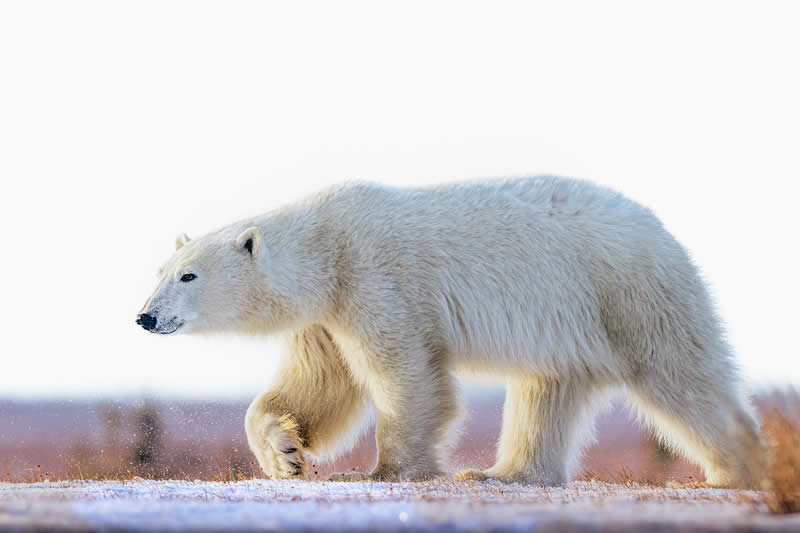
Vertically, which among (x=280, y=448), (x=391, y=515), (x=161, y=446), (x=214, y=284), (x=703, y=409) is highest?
(x=391, y=515)

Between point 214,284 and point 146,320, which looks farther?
point 214,284

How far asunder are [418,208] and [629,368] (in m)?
1.93

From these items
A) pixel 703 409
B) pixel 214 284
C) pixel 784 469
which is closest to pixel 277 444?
pixel 214 284

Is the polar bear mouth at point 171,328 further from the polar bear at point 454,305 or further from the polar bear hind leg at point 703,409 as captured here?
the polar bear hind leg at point 703,409

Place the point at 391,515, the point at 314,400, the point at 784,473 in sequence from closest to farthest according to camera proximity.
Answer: the point at 391,515 → the point at 784,473 → the point at 314,400

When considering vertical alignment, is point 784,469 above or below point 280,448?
above

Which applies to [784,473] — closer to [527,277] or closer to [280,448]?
[527,277]

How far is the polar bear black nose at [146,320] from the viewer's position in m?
6.34

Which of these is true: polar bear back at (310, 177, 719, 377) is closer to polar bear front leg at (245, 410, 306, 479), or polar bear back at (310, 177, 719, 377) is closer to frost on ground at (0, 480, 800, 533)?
polar bear front leg at (245, 410, 306, 479)

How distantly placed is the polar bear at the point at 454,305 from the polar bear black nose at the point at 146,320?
0.19 feet

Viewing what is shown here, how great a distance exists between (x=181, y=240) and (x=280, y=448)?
1786 mm

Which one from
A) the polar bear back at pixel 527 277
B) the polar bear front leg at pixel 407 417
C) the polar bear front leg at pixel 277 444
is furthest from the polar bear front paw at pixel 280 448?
the polar bear back at pixel 527 277

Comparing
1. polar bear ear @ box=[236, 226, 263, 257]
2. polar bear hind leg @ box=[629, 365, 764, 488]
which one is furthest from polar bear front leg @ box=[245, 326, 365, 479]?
polar bear hind leg @ box=[629, 365, 764, 488]

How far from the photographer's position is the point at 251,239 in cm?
670
